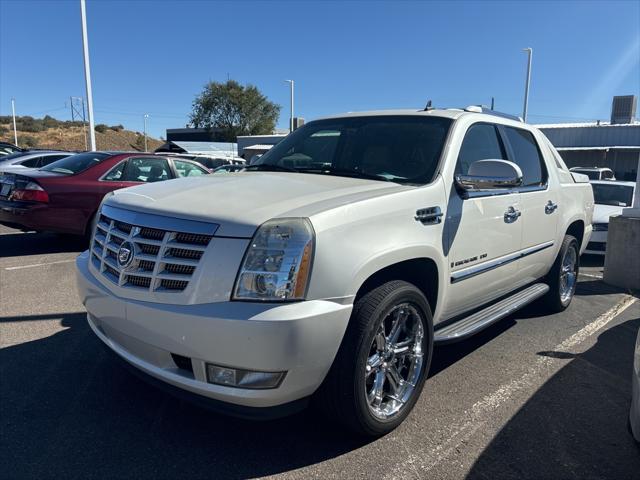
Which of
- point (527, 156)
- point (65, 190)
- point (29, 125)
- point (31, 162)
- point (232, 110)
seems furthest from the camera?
point (29, 125)

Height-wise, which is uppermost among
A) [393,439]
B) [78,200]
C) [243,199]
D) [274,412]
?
[243,199]

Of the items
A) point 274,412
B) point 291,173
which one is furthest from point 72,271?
point 274,412

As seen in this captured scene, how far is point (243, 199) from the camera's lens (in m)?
2.80

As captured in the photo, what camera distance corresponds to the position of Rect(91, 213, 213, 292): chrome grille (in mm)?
2507

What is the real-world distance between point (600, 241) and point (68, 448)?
29.0ft

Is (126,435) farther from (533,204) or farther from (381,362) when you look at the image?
(533,204)

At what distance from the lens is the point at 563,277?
559cm

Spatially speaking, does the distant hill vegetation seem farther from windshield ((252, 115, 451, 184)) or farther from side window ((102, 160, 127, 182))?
windshield ((252, 115, 451, 184))

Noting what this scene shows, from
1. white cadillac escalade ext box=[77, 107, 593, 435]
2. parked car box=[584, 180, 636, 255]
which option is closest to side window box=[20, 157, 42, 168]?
white cadillac escalade ext box=[77, 107, 593, 435]

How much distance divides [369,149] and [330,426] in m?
2.00

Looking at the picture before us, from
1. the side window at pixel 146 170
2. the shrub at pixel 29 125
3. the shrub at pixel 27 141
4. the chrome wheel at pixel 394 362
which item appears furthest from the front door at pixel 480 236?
the shrub at pixel 29 125

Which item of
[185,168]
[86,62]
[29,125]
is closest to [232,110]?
[29,125]

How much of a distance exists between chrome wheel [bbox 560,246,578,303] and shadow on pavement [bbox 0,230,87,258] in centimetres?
700

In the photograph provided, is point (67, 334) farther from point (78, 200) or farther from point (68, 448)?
point (78, 200)
